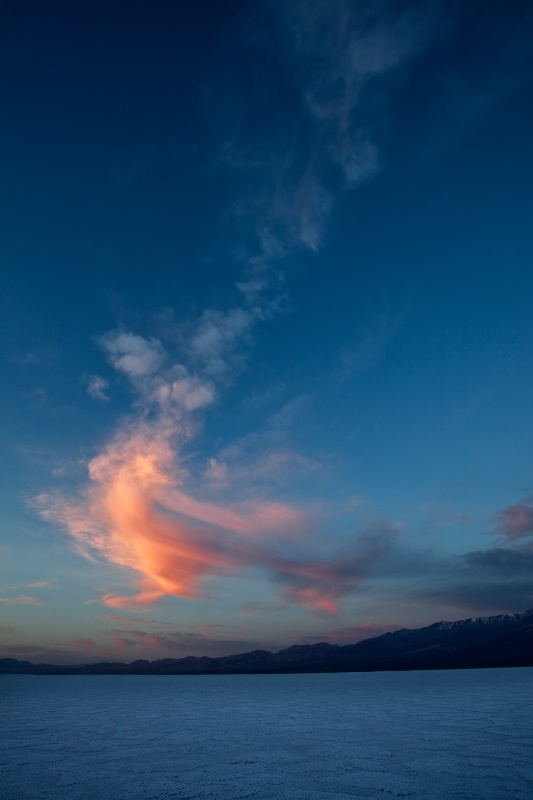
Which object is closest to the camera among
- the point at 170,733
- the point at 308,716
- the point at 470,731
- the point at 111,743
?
the point at 111,743

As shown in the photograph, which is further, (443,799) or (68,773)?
(68,773)

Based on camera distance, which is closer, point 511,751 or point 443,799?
point 443,799

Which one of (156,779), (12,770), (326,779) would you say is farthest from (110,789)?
(326,779)

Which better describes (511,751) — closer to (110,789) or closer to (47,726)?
(110,789)

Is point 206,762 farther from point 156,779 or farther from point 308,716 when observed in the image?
point 308,716

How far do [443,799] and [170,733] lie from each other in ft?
44.2

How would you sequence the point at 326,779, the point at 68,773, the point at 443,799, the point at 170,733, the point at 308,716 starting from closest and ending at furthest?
the point at 443,799 < the point at 326,779 < the point at 68,773 < the point at 170,733 < the point at 308,716

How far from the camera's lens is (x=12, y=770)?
10969 mm

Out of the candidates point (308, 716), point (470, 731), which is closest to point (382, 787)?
point (470, 731)

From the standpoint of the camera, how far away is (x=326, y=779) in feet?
33.0

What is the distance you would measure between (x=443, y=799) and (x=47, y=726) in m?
20.0

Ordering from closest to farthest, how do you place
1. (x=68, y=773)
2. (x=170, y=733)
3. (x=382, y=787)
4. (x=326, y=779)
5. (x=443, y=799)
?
(x=443, y=799) < (x=382, y=787) < (x=326, y=779) < (x=68, y=773) < (x=170, y=733)

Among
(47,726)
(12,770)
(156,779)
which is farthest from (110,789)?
(47,726)

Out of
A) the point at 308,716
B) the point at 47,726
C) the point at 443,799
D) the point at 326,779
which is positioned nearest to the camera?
the point at 443,799
